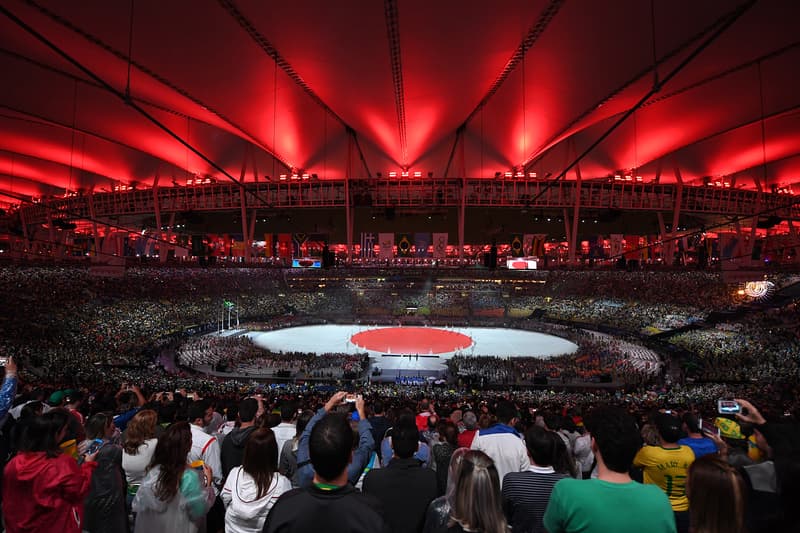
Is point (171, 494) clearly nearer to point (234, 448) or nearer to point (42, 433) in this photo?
point (42, 433)

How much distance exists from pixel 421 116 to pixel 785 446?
19499 millimetres

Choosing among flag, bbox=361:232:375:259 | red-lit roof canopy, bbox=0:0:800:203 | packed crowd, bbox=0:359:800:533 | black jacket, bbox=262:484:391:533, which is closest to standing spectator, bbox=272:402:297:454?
packed crowd, bbox=0:359:800:533

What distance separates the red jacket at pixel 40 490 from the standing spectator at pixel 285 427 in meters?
2.31

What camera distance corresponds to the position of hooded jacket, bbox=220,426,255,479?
401 cm

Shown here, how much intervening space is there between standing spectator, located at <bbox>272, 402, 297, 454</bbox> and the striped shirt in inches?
120

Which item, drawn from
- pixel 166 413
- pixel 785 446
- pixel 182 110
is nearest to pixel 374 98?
pixel 182 110

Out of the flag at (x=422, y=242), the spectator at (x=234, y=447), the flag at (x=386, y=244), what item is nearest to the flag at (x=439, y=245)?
the flag at (x=422, y=242)

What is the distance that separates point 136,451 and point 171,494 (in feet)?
3.91

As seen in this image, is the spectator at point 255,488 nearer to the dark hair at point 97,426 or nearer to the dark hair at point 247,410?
the dark hair at point 247,410

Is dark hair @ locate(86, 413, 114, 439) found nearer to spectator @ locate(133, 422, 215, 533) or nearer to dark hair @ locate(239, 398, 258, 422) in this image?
dark hair @ locate(239, 398, 258, 422)

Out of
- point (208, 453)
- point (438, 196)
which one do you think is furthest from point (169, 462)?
point (438, 196)

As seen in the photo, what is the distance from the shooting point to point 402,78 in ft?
52.7

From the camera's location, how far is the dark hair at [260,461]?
2467 millimetres

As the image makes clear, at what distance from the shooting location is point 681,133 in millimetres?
20328
